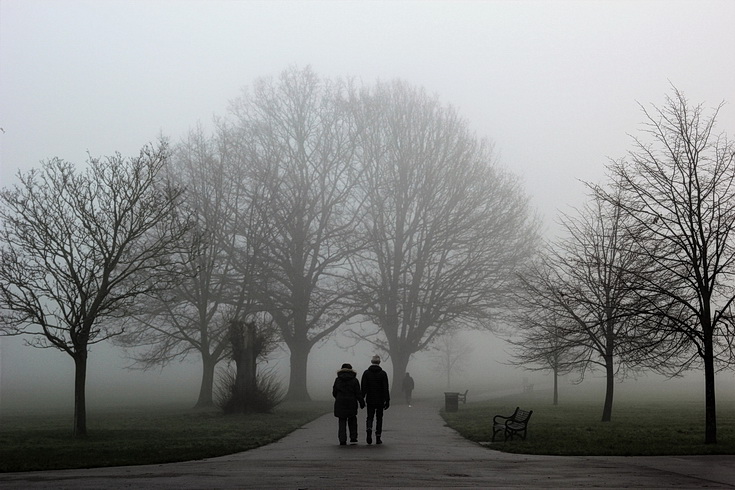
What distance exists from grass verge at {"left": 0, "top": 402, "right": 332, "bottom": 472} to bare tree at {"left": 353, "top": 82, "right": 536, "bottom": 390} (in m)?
14.2

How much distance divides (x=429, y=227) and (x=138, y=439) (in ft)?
81.4

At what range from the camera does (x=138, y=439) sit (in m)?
19.2

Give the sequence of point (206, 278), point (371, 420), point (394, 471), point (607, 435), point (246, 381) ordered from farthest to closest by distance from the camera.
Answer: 1. point (206, 278)
2. point (246, 381)
3. point (607, 435)
4. point (371, 420)
5. point (394, 471)

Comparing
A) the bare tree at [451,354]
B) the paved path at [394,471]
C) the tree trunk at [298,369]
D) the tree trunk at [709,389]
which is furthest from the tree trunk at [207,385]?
the bare tree at [451,354]

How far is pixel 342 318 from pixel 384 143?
9809 mm

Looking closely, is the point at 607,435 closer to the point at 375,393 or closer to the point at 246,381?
the point at 375,393

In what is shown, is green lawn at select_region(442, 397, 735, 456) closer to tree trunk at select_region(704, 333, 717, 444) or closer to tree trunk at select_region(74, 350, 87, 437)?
tree trunk at select_region(704, 333, 717, 444)

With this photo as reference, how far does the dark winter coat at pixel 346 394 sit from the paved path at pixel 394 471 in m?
0.74

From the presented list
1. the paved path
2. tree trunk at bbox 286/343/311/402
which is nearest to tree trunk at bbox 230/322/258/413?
tree trunk at bbox 286/343/311/402

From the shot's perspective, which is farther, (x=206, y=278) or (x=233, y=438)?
(x=206, y=278)

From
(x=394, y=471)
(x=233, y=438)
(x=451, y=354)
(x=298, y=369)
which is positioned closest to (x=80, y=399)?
(x=233, y=438)

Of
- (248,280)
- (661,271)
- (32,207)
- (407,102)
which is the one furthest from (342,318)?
(661,271)

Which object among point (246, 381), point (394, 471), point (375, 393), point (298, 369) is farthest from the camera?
point (298, 369)

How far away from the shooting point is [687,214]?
1792 cm
